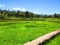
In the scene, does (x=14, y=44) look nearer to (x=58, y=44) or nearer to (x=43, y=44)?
(x=43, y=44)

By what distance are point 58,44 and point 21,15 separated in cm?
16014

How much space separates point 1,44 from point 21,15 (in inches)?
6401

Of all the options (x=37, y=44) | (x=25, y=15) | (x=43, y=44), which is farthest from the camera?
(x=25, y=15)

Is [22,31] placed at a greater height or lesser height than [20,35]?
lesser

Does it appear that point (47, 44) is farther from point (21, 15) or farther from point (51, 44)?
point (21, 15)

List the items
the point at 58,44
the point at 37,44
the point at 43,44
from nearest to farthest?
the point at 37,44, the point at 43,44, the point at 58,44

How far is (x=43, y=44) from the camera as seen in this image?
849 inches

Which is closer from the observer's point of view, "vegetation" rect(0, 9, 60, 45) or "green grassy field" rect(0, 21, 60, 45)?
"green grassy field" rect(0, 21, 60, 45)

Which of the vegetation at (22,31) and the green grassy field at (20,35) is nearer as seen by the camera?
the green grassy field at (20,35)

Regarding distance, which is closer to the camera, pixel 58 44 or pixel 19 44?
pixel 19 44

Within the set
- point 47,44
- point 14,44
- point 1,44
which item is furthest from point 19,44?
point 47,44

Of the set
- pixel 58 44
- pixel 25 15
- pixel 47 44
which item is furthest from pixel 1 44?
pixel 25 15

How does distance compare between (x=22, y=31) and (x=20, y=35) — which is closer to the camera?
(x=20, y=35)

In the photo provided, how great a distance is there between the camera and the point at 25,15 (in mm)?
181000
